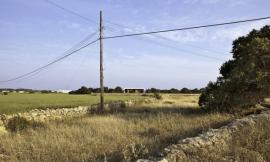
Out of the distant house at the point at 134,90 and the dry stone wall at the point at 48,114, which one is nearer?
the dry stone wall at the point at 48,114

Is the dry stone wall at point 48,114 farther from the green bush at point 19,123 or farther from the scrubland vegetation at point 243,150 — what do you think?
the scrubland vegetation at point 243,150

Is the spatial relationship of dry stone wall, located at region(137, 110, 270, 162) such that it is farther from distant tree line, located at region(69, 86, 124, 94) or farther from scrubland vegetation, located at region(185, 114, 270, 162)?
distant tree line, located at region(69, 86, 124, 94)

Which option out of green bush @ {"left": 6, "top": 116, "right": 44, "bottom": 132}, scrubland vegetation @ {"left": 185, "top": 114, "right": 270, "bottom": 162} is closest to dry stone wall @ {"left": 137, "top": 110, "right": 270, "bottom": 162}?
scrubland vegetation @ {"left": 185, "top": 114, "right": 270, "bottom": 162}

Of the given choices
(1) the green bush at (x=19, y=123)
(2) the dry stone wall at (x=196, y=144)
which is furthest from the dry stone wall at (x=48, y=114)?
(2) the dry stone wall at (x=196, y=144)

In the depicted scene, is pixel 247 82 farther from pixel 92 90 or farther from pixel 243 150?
pixel 92 90

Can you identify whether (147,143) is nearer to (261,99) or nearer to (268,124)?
(268,124)

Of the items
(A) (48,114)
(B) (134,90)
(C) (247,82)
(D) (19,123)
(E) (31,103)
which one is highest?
(B) (134,90)

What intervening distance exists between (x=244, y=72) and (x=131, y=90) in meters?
73.4

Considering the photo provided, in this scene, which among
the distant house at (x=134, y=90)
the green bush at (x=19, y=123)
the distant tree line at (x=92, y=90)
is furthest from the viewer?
the distant house at (x=134, y=90)

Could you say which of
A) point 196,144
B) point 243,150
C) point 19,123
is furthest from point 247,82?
point 243,150

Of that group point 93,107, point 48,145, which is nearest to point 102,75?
point 93,107

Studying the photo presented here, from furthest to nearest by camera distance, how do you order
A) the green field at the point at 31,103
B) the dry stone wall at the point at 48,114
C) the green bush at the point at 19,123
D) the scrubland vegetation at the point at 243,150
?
the green field at the point at 31,103 < the dry stone wall at the point at 48,114 < the green bush at the point at 19,123 < the scrubland vegetation at the point at 243,150

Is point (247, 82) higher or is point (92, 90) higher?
point (92, 90)

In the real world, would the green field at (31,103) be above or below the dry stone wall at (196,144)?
above
